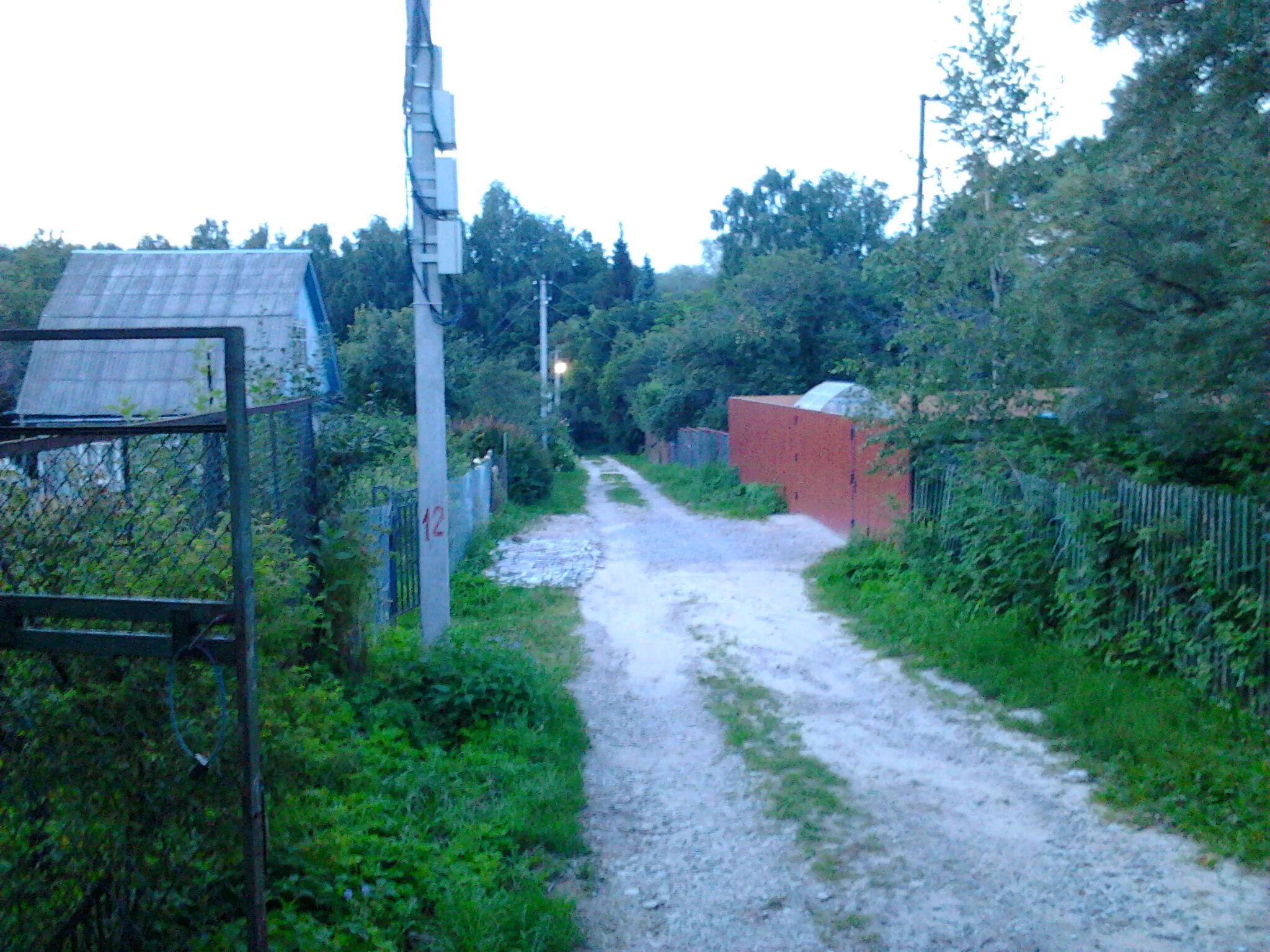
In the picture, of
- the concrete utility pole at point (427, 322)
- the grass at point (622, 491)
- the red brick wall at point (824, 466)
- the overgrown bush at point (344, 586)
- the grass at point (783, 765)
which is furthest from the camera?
the grass at point (622, 491)

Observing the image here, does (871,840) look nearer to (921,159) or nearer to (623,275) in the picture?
(921,159)

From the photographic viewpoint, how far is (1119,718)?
6961 millimetres

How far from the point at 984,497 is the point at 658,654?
3.57m

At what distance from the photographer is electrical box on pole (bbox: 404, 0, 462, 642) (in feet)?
26.2

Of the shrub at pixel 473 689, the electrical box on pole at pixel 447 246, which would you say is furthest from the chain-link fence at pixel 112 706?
the electrical box on pole at pixel 447 246

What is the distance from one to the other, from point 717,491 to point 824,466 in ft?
23.2

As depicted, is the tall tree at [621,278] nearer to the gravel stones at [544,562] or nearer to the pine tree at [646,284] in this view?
the pine tree at [646,284]

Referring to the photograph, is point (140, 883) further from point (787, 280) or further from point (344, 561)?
point (787, 280)

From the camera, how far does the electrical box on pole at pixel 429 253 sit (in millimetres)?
7980

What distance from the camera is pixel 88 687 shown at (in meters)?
3.32

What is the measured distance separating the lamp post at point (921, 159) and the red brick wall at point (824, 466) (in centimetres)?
307

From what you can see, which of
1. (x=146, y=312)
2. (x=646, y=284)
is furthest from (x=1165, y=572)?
(x=646, y=284)

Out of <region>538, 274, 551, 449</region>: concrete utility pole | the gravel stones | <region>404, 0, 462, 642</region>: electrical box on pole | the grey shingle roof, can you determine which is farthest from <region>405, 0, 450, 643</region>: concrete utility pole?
<region>538, 274, 551, 449</region>: concrete utility pole

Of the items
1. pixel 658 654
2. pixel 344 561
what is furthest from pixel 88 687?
pixel 658 654
